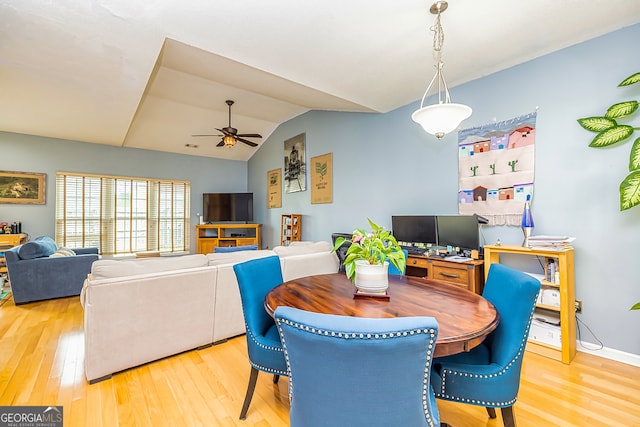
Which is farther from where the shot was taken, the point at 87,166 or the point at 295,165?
the point at 295,165

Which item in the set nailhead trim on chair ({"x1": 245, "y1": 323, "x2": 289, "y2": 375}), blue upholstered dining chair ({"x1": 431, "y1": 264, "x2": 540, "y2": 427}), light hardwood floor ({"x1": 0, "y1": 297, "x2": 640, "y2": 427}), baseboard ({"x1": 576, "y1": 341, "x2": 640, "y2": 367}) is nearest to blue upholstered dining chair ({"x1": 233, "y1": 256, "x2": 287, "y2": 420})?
nailhead trim on chair ({"x1": 245, "y1": 323, "x2": 289, "y2": 375})

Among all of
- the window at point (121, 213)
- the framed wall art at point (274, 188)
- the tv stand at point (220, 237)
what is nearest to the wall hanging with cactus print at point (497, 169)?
the framed wall art at point (274, 188)

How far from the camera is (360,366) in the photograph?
813 millimetres

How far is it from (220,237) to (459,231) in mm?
5490

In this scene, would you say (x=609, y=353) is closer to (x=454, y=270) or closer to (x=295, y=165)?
(x=454, y=270)

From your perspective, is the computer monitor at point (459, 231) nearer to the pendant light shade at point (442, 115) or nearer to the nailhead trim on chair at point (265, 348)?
the pendant light shade at point (442, 115)

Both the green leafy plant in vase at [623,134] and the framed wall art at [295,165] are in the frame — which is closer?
the green leafy plant in vase at [623,134]

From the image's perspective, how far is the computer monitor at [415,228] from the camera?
3363mm

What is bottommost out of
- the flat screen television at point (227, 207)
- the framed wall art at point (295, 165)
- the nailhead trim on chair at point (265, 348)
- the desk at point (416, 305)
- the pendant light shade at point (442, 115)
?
the nailhead trim on chair at point (265, 348)

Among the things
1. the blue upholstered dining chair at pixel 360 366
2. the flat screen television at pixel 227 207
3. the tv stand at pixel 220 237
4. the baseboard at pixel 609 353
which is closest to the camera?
the blue upholstered dining chair at pixel 360 366

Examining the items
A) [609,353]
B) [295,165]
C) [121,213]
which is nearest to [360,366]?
[609,353]

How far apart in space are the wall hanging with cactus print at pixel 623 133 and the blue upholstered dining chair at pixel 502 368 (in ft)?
4.83

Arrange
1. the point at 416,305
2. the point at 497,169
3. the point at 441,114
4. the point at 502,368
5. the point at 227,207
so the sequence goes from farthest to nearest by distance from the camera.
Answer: the point at 227,207, the point at 497,169, the point at 441,114, the point at 416,305, the point at 502,368

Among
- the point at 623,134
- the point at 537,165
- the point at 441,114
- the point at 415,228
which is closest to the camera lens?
the point at 441,114
